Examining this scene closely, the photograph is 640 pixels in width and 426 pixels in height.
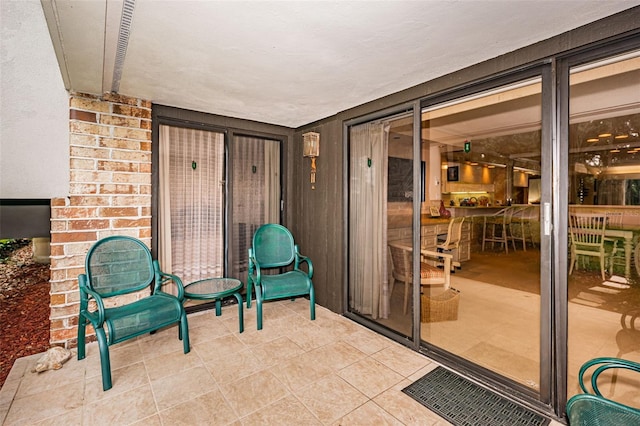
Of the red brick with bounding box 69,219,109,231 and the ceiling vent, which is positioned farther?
the red brick with bounding box 69,219,109,231

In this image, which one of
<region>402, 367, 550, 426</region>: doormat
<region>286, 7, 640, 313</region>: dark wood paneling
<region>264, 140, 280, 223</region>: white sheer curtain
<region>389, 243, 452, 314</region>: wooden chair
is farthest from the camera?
<region>264, 140, 280, 223</region>: white sheer curtain

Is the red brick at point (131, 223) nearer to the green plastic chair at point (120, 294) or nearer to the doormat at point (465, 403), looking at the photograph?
the green plastic chair at point (120, 294)

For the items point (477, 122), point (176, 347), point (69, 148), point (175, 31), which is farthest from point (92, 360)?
point (477, 122)

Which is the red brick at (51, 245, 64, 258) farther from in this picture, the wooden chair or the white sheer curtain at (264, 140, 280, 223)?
the wooden chair

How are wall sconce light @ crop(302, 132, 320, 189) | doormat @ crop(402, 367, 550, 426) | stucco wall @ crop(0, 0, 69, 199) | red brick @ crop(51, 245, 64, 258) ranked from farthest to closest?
1. wall sconce light @ crop(302, 132, 320, 189)
2. red brick @ crop(51, 245, 64, 258)
3. stucco wall @ crop(0, 0, 69, 199)
4. doormat @ crop(402, 367, 550, 426)

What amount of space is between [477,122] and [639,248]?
2608mm

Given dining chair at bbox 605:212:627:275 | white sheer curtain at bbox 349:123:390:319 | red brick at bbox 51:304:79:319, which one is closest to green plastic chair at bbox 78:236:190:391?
red brick at bbox 51:304:79:319

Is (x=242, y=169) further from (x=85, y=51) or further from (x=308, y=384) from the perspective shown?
(x=308, y=384)

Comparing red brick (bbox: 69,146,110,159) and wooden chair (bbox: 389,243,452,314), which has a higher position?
red brick (bbox: 69,146,110,159)

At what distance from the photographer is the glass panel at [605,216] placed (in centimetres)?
170

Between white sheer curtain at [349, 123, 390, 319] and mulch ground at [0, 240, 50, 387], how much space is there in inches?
119

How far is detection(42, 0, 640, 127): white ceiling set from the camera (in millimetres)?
1540

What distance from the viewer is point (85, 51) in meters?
1.98

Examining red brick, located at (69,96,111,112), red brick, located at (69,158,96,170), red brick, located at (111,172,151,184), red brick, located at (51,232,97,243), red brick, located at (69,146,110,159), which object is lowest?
red brick, located at (51,232,97,243)
